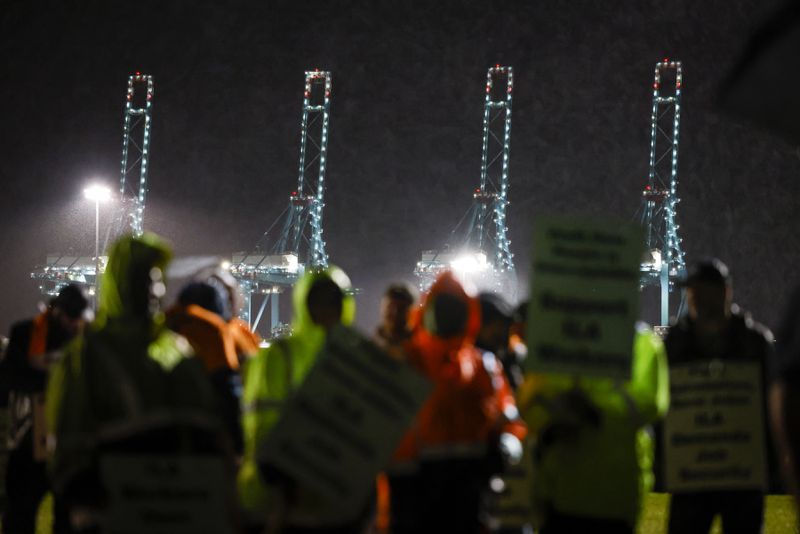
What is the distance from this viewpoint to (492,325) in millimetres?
7293

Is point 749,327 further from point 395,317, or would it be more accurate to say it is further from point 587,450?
point 395,317

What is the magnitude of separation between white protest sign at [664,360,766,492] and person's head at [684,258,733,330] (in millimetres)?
306

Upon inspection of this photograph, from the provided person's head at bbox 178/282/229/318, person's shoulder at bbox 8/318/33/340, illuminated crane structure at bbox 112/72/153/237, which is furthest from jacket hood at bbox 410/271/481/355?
illuminated crane structure at bbox 112/72/153/237

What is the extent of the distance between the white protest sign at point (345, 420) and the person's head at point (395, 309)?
2.19m

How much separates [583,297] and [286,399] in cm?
123

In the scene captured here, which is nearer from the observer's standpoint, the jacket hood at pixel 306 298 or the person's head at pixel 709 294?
the jacket hood at pixel 306 298

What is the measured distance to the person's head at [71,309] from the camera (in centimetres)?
794

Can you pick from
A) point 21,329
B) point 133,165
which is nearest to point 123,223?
point 133,165

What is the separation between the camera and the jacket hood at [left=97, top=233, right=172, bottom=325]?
4.50 metres

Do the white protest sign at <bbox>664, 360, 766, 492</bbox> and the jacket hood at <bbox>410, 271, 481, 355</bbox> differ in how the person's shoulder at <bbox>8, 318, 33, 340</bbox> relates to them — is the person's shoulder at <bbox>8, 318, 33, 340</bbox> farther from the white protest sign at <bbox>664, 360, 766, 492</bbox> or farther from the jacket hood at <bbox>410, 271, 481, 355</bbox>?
the white protest sign at <bbox>664, 360, 766, 492</bbox>

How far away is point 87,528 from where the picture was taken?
14.1ft

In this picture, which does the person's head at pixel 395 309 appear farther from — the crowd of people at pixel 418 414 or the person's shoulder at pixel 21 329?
the person's shoulder at pixel 21 329

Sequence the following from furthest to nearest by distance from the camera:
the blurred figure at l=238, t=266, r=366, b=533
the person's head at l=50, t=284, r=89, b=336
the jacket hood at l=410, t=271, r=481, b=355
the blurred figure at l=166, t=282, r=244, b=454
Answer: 1. the person's head at l=50, t=284, r=89, b=336
2. the blurred figure at l=166, t=282, r=244, b=454
3. the jacket hood at l=410, t=271, r=481, b=355
4. the blurred figure at l=238, t=266, r=366, b=533

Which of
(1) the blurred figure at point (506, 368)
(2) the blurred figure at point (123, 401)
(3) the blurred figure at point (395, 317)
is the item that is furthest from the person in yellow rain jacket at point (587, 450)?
(3) the blurred figure at point (395, 317)
